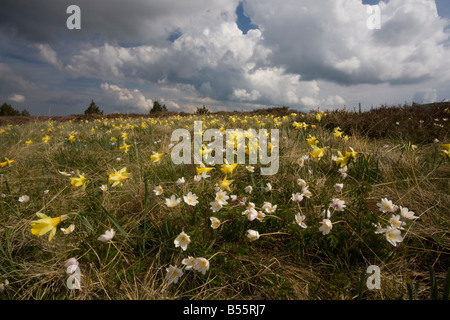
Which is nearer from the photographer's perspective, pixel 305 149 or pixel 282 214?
pixel 282 214

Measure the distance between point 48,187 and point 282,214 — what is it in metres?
→ 2.79

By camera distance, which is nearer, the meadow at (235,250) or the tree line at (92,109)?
the meadow at (235,250)

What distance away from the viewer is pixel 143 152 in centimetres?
363

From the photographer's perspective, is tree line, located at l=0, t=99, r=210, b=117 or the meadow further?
tree line, located at l=0, t=99, r=210, b=117

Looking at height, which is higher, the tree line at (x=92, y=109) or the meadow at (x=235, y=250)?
the tree line at (x=92, y=109)

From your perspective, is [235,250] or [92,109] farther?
[92,109]

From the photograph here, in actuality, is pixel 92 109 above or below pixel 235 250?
above

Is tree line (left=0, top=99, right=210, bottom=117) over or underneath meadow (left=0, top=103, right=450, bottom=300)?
over
